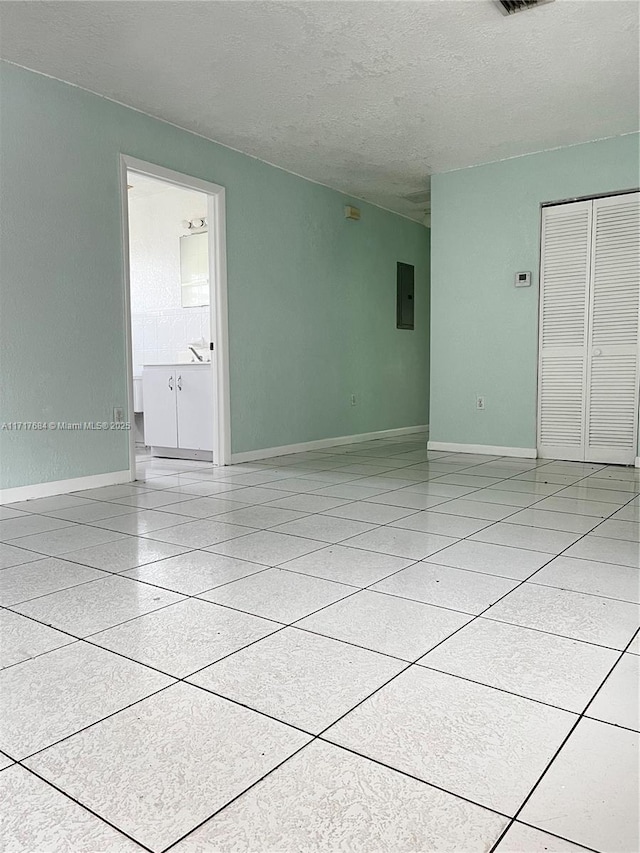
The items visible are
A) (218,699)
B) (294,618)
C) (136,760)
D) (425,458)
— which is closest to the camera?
(136,760)

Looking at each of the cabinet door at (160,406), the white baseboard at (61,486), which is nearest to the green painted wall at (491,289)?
the cabinet door at (160,406)

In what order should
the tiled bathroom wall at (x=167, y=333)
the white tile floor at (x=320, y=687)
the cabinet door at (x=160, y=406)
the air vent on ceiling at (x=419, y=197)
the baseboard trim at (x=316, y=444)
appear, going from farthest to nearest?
1. the air vent on ceiling at (x=419, y=197)
2. the tiled bathroom wall at (x=167, y=333)
3. the cabinet door at (x=160, y=406)
4. the baseboard trim at (x=316, y=444)
5. the white tile floor at (x=320, y=687)

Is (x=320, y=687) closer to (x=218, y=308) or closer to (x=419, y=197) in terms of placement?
(x=218, y=308)

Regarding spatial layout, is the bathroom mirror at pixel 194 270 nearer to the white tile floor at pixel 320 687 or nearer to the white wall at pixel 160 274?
the white wall at pixel 160 274

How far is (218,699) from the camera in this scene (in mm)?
1452

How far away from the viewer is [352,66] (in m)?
3.73

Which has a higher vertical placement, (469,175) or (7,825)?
(469,175)

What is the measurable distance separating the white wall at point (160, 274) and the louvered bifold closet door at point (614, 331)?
3438 millimetres

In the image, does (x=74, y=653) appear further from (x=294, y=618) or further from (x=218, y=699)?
(x=294, y=618)

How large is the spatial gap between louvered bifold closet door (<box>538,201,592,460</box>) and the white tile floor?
2312mm

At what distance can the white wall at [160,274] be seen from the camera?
6.25 metres

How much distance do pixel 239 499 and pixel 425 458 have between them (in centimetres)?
226

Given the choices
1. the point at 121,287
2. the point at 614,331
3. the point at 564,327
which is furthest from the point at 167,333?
the point at 614,331

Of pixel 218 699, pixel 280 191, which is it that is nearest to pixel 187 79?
pixel 280 191
